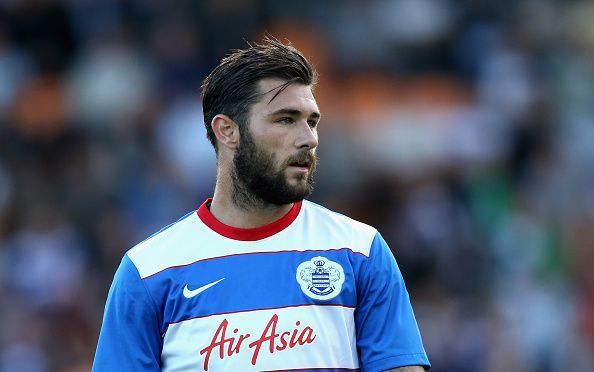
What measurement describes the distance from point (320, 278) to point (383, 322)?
297mm

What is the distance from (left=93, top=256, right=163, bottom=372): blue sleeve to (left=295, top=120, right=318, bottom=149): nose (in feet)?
2.64

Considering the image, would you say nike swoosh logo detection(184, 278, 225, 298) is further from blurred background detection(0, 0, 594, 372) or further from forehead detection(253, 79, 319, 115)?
blurred background detection(0, 0, 594, 372)

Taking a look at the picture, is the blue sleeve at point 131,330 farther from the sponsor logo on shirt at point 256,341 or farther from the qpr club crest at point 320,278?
the qpr club crest at point 320,278

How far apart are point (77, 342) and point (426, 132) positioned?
13.0ft

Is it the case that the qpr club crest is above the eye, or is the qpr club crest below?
below

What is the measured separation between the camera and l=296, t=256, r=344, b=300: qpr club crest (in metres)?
4.77

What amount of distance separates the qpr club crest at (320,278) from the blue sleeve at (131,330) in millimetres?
588

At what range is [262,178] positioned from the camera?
4.93m

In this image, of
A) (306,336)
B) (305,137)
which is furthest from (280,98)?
(306,336)

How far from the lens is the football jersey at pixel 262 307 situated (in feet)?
15.5

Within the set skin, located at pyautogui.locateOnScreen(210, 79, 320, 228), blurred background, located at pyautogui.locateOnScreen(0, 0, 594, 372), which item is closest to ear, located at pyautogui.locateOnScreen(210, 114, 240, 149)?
skin, located at pyautogui.locateOnScreen(210, 79, 320, 228)

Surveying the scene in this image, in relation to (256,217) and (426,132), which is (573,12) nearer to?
(426,132)

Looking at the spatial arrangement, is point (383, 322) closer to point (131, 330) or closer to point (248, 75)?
point (131, 330)

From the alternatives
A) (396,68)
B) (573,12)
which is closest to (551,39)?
(573,12)
